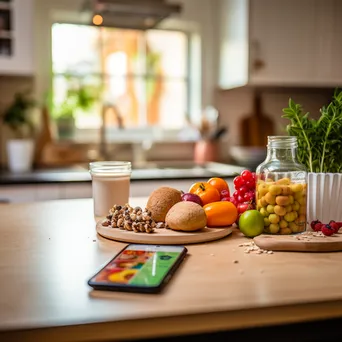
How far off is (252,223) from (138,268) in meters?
0.36

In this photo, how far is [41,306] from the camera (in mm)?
697

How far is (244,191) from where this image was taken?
4.10ft

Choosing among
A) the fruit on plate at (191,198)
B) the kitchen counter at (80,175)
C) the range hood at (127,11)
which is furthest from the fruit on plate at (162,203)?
the range hood at (127,11)

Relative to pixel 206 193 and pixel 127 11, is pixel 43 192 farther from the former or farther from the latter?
pixel 206 193

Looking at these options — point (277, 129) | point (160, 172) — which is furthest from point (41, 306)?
point (277, 129)

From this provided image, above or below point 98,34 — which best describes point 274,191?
below

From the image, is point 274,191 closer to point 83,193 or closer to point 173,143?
point 83,193

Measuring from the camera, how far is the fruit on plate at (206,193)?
4.14 feet

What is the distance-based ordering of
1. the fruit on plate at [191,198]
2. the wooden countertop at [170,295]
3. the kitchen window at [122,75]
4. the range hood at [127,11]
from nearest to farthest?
the wooden countertop at [170,295]
the fruit on plate at [191,198]
the range hood at [127,11]
the kitchen window at [122,75]

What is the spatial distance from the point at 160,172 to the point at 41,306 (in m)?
2.13

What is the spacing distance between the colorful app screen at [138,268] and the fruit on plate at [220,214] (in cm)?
23

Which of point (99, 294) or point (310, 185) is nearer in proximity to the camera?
point (99, 294)

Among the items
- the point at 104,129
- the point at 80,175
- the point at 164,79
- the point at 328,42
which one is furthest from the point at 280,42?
the point at 80,175

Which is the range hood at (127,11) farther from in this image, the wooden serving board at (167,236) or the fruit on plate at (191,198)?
the wooden serving board at (167,236)
